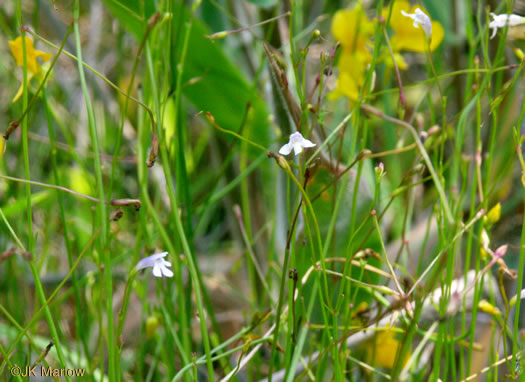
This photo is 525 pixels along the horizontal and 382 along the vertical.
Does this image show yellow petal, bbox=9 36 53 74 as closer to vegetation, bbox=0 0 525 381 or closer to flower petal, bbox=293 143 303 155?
vegetation, bbox=0 0 525 381

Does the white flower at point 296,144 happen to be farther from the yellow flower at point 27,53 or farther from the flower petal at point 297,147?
the yellow flower at point 27,53

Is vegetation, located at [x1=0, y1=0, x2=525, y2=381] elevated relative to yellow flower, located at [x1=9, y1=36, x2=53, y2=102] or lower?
lower

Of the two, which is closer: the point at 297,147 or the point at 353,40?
the point at 297,147

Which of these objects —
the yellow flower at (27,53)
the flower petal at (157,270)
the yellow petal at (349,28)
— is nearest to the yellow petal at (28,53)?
the yellow flower at (27,53)

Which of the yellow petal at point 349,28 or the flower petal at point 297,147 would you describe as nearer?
the flower petal at point 297,147

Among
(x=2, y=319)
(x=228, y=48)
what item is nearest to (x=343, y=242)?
(x=228, y=48)

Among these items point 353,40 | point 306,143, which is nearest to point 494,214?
point 306,143

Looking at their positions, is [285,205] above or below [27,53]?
below

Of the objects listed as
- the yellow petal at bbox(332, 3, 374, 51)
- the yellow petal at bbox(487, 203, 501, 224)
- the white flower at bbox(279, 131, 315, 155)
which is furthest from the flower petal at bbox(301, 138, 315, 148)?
the yellow petal at bbox(332, 3, 374, 51)

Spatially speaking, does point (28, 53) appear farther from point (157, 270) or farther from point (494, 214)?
point (494, 214)

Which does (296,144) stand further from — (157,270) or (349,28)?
(349,28)

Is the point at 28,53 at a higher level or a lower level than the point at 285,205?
higher

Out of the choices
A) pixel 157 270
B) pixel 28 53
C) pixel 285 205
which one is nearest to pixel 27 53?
pixel 28 53
